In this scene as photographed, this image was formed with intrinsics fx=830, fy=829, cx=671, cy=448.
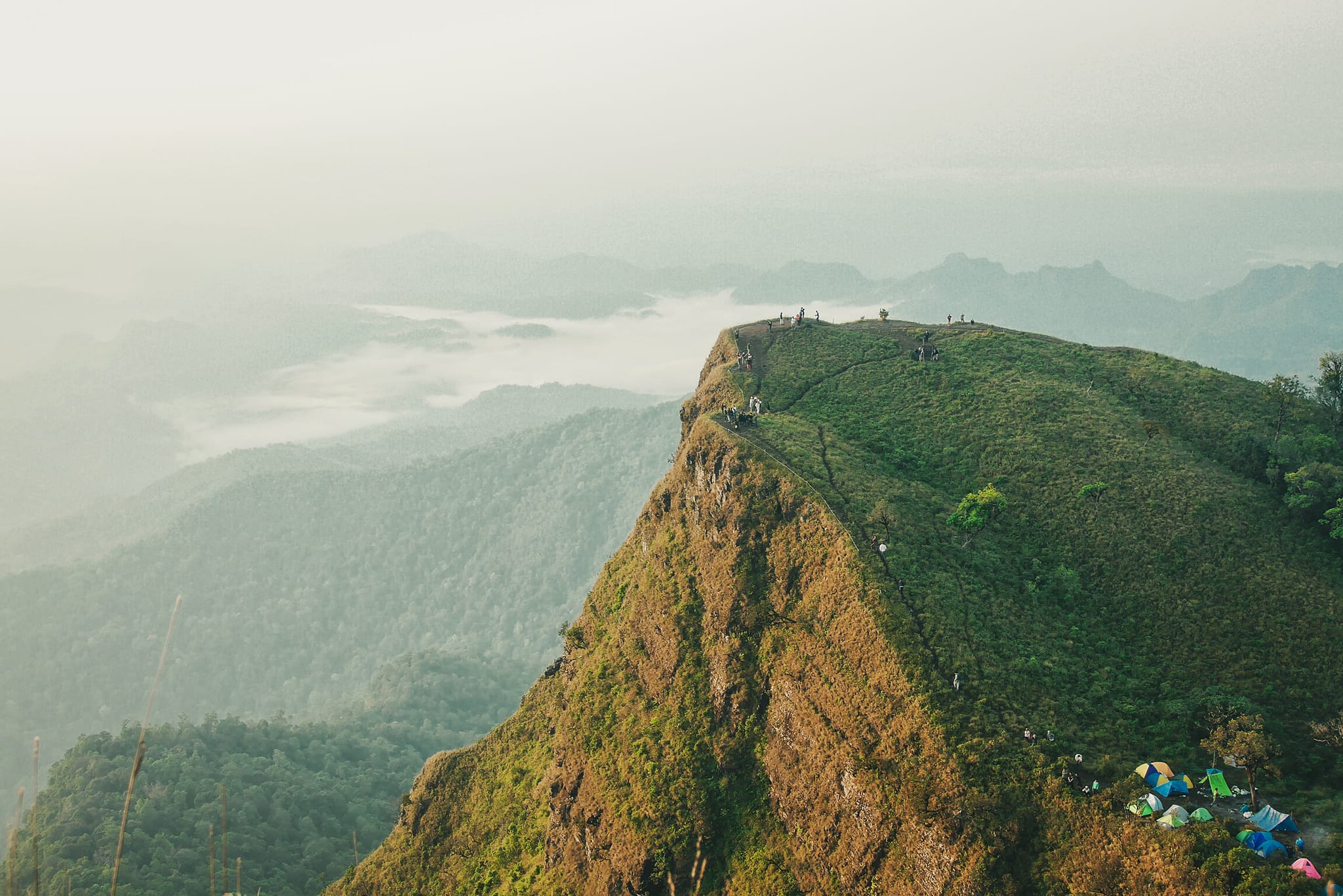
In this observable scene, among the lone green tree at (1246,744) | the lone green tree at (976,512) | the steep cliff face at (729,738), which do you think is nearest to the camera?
the lone green tree at (1246,744)

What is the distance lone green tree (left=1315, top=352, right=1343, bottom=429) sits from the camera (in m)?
62.4

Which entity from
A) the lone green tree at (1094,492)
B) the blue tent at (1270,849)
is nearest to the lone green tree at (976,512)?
the lone green tree at (1094,492)

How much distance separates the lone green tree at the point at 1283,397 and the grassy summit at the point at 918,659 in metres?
1.01

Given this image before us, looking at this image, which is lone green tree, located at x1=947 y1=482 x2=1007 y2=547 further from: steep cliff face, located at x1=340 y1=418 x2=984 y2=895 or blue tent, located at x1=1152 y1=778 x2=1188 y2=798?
blue tent, located at x1=1152 y1=778 x2=1188 y2=798

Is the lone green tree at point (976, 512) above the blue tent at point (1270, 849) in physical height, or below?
above

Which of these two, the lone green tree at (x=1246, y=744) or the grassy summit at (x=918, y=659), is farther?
the grassy summit at (x=918, y=659)

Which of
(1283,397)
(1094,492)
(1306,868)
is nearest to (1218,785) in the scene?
(1306,868)

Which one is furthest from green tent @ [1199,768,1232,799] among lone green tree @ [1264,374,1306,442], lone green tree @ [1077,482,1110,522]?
lone green tree @ [1264,374,1306,442]

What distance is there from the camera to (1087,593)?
164ft

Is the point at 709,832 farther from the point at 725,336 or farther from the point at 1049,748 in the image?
the point at 725,336

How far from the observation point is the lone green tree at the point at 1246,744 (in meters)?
36.2

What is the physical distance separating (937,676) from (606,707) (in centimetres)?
2299

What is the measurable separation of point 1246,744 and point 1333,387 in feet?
132

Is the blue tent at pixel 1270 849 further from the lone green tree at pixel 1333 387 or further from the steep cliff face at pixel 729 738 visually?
the lone green tree at pixel 1333 387
